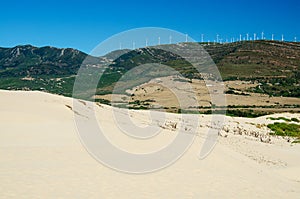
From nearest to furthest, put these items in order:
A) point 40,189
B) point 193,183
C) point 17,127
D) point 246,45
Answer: point 40,189 < point 193,183 < point 17,127 < point 246,45

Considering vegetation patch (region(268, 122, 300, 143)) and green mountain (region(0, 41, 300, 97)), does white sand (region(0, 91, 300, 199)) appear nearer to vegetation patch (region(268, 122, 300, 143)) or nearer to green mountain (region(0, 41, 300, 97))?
vegetation patch (region(268, 122, 300, 143))

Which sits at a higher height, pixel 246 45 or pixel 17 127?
pixel 246 45

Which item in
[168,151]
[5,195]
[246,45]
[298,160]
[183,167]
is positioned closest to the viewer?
[5,195]

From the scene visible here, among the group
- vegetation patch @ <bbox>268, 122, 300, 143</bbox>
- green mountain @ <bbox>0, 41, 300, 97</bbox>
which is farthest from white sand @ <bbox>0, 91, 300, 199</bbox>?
green mountain @ <bbox>0, 41, 300, 97</bbox>

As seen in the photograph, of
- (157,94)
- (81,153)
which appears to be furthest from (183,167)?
(157,94)

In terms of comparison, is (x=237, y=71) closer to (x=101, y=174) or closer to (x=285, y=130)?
(x=285, y=130)

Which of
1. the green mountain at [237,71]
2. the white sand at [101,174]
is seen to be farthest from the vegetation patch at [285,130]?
the green mountain at [237,71]

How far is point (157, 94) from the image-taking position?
103m

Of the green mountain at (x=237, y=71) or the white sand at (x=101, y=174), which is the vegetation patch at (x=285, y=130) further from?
the green mountain at (x=237, y=71)

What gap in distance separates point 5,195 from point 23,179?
1.32 meters

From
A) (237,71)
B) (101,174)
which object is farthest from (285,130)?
(237,71)

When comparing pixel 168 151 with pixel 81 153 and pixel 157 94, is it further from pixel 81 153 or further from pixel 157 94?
pixel 157 94

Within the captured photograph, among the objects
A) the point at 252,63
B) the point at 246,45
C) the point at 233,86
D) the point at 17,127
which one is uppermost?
the point at 246,45

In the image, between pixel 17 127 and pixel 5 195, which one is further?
pixel 17 127
